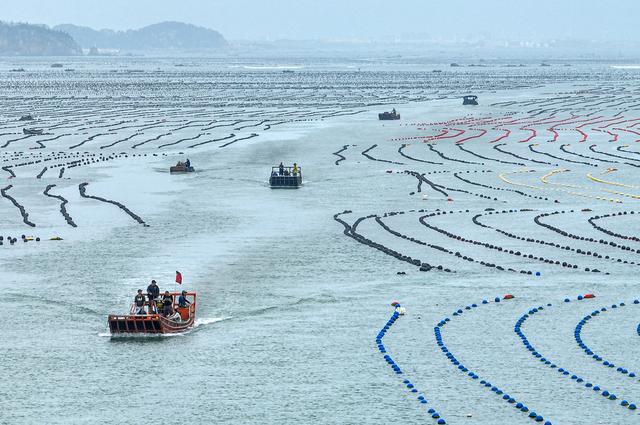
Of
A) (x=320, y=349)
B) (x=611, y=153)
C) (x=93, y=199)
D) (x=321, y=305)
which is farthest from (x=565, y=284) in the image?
(x=611, y=153)

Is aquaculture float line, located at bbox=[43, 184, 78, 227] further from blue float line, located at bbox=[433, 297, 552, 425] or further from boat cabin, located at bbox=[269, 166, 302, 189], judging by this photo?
blue float line, located at bbox=[433, 297, 552, 425]

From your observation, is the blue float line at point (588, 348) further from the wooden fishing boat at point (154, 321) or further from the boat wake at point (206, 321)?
the wooden fishing boat at point (154, 321)

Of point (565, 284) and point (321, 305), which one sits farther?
point (565, 284)

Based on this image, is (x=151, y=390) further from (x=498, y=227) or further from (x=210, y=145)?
(x=210, y=145)

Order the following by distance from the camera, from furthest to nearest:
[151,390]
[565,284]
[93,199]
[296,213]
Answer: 1. [93,199]
2. [296,213]
3. [565,284]
4. [151,390]

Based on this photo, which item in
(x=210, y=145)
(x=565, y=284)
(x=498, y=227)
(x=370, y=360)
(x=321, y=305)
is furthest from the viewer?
(x=210, y=145)

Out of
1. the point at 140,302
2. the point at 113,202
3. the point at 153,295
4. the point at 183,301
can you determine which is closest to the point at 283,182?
the point at 113,202

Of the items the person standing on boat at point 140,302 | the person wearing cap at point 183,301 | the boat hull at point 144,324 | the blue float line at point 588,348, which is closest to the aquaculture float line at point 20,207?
the person standing on boat at point 140,302
